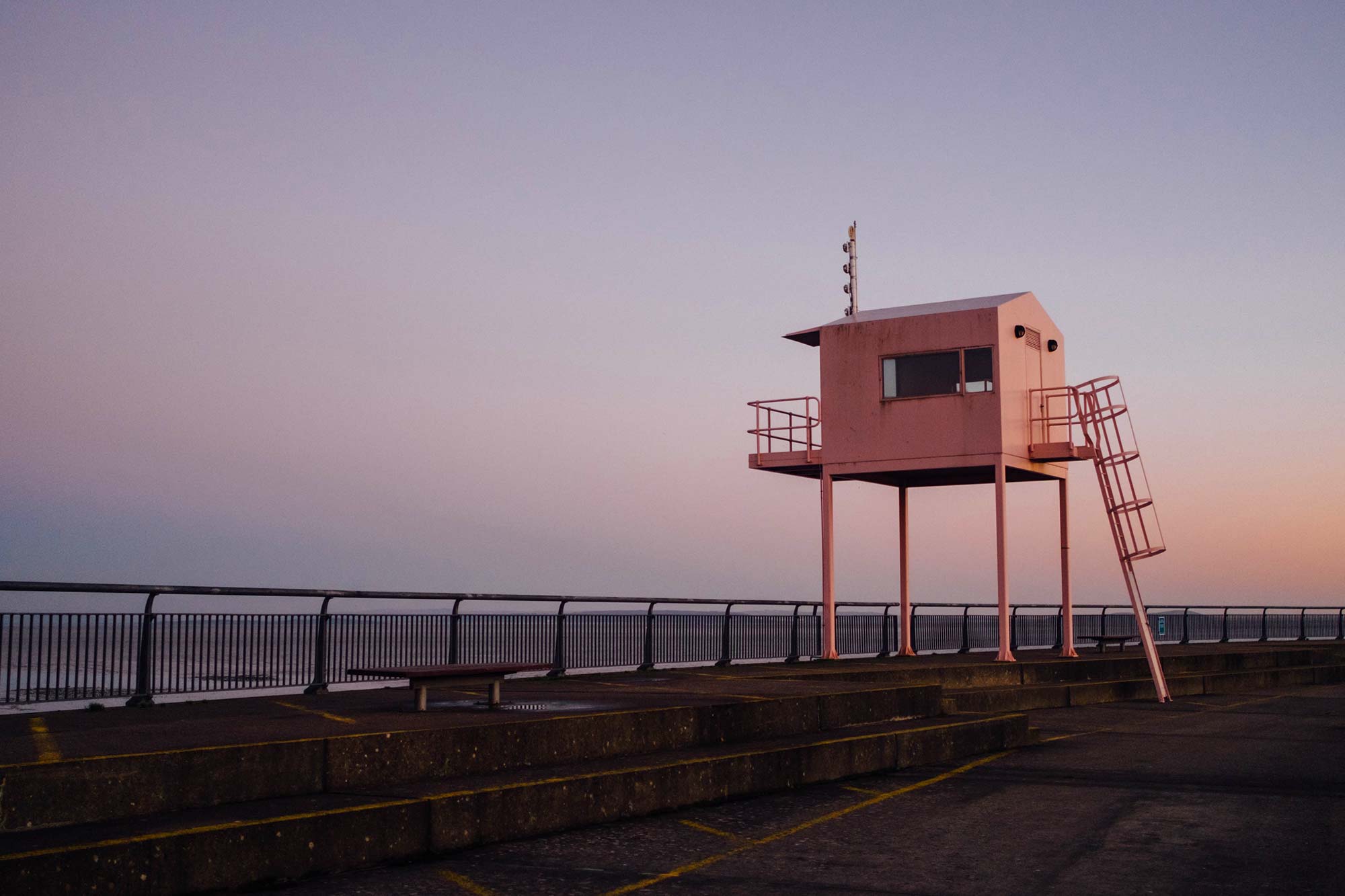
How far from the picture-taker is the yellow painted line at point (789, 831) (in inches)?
272

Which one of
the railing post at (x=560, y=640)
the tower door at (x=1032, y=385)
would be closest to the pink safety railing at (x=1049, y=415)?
the tower door at (x=1032, y=385)

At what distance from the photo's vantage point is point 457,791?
26.0ft

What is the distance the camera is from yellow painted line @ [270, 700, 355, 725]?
9.70m

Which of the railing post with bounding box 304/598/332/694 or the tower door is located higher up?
the tower door

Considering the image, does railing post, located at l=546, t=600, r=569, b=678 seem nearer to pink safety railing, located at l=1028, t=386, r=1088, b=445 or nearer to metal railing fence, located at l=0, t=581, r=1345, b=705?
metal railing fence, located at l=0, t=581, r=1345, b=705

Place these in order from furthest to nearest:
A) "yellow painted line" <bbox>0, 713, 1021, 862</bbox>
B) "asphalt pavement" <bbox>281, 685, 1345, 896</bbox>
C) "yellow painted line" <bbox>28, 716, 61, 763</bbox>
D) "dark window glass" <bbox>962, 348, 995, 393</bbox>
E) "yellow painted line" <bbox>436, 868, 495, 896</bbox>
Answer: "dark window glass" <bbox>962, 348, 995, 393</bbox>, "yellow painted line" <bbox>28, 716, 61, 763</bbox>, "asphalt pavement" <bbox>281, 685, 1345, 896</bbox>, "yellow painted line" <bbox>436, 868, 495, 896</bbox>, "yellow painted line" <bbox>0, 713, 1021, 862</bbox>

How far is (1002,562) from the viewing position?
22.5 metres

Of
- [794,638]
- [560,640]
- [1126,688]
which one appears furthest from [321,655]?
[1126,688]

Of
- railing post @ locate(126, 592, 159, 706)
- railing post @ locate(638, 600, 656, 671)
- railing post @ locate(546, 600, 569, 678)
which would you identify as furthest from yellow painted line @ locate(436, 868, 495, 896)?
railing post @ locate(638, 600, 656, 671)

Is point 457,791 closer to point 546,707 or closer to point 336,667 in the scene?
Result: point 546,707

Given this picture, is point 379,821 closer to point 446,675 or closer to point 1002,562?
point 446,675

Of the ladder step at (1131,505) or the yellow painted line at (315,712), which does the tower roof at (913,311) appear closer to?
the ladder step at (1131,505)

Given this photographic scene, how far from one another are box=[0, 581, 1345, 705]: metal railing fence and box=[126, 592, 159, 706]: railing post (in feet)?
0.04

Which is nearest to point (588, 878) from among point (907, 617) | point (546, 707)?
point (546, 707)
